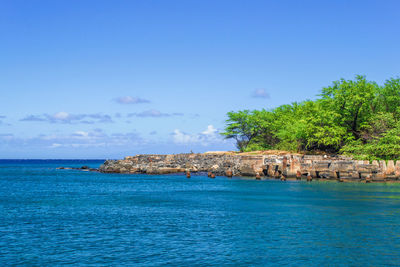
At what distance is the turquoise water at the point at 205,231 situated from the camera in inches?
843

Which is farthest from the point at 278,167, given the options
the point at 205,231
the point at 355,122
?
the point at 205,231

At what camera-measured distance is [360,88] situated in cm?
7331

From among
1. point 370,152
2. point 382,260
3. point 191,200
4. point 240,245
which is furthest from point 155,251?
point 370,152

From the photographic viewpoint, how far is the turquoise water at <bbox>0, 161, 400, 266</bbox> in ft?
70.2

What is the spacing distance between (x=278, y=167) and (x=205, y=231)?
49894mm

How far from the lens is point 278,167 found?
76.1 m

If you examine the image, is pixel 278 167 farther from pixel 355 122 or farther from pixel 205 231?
pixel 205 231

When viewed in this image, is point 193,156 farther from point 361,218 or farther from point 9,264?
point 9,264

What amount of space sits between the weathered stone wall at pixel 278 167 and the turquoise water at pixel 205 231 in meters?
18.5

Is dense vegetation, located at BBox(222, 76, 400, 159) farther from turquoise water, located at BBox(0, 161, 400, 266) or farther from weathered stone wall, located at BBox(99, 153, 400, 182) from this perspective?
turquoise water, located at BBox(0, 161, 400, 266)

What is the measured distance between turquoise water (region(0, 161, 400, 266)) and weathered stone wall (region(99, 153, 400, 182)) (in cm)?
1848

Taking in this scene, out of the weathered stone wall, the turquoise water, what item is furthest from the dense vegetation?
the turquoise water

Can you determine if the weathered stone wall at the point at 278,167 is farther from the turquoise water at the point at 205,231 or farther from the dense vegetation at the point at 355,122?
the turquoise water at the point at 205,231

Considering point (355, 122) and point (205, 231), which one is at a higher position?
point (355, 122)
